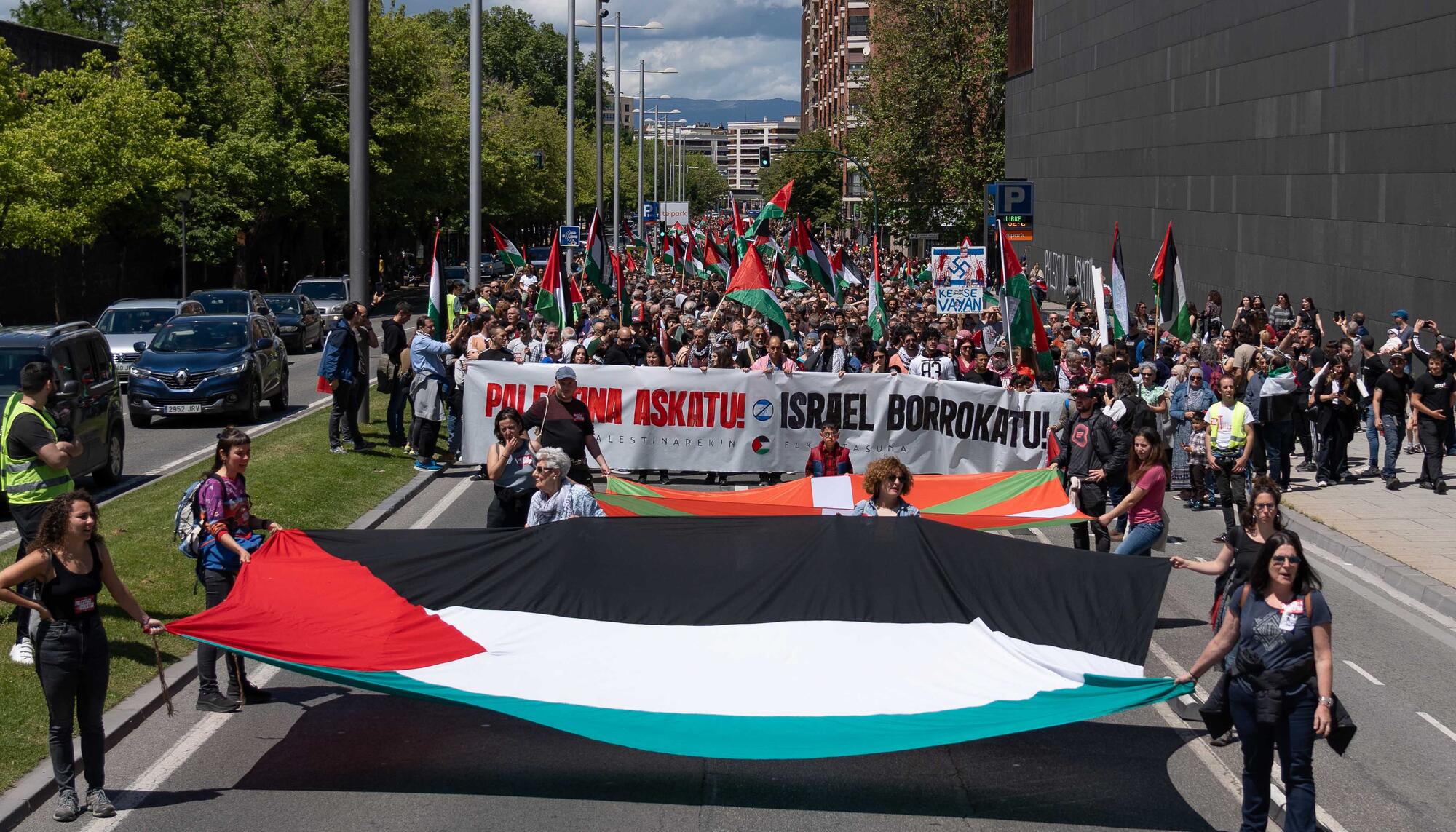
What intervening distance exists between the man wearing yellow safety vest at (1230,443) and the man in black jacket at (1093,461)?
3.73m

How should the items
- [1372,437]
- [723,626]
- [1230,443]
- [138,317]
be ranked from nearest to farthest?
[723,626] → [1230,443] → [1372,437] → [138,317]

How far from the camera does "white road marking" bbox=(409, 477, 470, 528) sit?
15.6 m

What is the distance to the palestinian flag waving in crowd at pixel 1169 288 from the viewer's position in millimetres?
22219

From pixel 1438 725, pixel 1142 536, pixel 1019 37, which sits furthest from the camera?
pixel 1019 37

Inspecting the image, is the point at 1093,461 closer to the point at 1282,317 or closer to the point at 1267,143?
the point at 1282,317

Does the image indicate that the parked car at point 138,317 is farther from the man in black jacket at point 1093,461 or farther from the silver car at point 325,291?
the man in black jacket at point 1093,461

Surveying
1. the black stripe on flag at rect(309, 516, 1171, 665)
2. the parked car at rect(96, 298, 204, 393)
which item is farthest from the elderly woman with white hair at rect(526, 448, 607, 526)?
the parked car at rect(96, 298, 204, 393)

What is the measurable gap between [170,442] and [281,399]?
401cm

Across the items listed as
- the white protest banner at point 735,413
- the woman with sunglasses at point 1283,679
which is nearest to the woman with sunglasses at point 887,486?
the woman with sunglasses at point 1283,679

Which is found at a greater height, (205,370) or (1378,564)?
(205,370)

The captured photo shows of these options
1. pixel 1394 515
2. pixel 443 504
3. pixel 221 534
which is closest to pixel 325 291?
pixel 443 504

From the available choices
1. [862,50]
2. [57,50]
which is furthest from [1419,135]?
[862,50]

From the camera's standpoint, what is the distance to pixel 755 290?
22.4m

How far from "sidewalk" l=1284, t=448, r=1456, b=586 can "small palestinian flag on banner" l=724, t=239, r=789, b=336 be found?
24.4 ft
